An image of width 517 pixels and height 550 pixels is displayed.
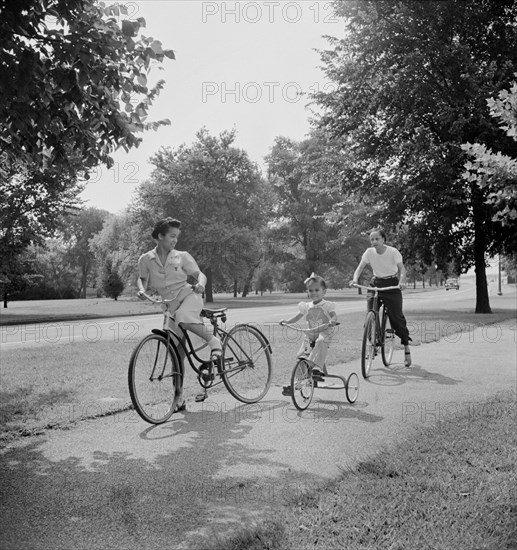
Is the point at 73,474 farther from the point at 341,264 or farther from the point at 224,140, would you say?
the point at 341,264

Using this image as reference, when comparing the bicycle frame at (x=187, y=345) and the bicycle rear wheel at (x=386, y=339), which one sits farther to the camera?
the bicycle rear wheel at (x=386, y=339)

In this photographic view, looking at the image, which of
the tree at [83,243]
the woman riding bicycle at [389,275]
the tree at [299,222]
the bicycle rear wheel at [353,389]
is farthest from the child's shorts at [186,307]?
the tree at [83,243]

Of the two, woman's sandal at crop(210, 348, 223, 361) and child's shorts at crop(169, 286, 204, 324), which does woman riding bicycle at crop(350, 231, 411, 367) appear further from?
child's shorts at crop(169, 286, 204, 324)

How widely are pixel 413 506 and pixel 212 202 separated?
39073 mm

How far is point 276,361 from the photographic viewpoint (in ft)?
29.7

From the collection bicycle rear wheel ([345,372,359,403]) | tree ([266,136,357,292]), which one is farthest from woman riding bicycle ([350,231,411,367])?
tree ([266,136,357,292])

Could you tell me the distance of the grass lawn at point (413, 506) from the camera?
2.75 metres

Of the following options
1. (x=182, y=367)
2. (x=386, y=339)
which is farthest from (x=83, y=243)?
(x=182, y=367)

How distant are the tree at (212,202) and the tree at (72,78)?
33857mm

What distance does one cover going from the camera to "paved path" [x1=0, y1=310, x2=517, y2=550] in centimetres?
301

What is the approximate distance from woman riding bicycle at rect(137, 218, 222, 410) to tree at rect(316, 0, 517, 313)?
49.7ft

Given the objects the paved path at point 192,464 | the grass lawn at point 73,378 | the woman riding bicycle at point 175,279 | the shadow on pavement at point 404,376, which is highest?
the woman riding bicycle at point 175,279

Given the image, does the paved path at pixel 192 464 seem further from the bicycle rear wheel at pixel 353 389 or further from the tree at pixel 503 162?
the tree at pixel 503 162

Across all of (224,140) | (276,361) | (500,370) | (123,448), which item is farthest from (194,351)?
(224,140)
